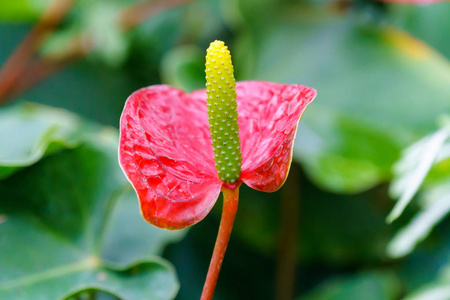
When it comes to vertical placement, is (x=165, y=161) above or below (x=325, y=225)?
above

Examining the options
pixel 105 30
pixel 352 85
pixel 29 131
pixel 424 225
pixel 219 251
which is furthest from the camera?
pixel 105 30

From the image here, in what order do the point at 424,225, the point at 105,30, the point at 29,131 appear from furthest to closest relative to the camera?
the point at 105,30 < the point at 29,131 < the point at 424,225

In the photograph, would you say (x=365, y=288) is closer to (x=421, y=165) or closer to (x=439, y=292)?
(x=439, y=292)

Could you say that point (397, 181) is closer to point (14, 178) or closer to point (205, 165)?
point (205, 165)

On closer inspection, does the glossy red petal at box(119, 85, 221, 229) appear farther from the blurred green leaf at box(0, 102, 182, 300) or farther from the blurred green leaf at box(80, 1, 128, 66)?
the blurred green leaf at box(80, 1, 128, 66)

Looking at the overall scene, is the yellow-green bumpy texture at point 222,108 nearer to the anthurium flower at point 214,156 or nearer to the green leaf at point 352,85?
the anthurium flower at point 214,156

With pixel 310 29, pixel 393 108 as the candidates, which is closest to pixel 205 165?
pixel 393 108

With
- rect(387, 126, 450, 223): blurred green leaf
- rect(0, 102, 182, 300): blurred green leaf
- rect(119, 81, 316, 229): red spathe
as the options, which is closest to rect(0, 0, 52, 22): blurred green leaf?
rect(0, 102, 182, 300): blurred green leaf

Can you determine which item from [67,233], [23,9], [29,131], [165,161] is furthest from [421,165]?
[23,9]

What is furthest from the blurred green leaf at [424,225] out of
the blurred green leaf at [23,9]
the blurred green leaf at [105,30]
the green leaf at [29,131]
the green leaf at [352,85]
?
the blurred green leaf at [23,9]
